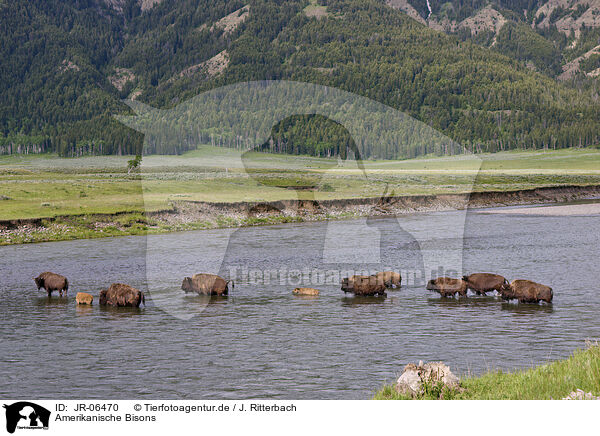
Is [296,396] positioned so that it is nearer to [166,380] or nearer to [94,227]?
[166,380]

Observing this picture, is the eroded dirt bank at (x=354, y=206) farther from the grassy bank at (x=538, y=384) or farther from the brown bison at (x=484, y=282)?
the grassy bank at (x=538, y=384)

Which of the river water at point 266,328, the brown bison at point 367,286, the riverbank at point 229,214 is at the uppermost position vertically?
the riverbank at point 229,214

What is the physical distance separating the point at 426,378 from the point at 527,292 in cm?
1549

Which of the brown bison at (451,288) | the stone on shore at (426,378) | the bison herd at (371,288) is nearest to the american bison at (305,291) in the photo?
the bison herd at (371,288)

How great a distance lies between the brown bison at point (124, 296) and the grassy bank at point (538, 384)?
1616 cm

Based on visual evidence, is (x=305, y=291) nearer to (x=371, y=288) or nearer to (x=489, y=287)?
(x=371, y=288)

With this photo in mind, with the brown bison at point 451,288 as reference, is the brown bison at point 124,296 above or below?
below

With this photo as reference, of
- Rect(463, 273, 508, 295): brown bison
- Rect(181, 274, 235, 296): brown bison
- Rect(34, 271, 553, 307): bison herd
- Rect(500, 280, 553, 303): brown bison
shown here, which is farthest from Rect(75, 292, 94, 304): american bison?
Rect(500, 280, 553, 303): brown bison

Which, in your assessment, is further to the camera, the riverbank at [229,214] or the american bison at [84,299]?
the riverbank at [229,214]

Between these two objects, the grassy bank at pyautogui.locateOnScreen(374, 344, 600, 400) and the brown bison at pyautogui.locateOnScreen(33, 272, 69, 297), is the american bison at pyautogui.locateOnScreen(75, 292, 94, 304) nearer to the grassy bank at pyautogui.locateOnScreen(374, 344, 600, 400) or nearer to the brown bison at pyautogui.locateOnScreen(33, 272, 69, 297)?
the brown bison at pyautogui.locateOnScreen(33, 272, 69, 297)

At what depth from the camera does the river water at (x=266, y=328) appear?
1756cm

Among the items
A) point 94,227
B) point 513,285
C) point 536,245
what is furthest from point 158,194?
point 513,285
